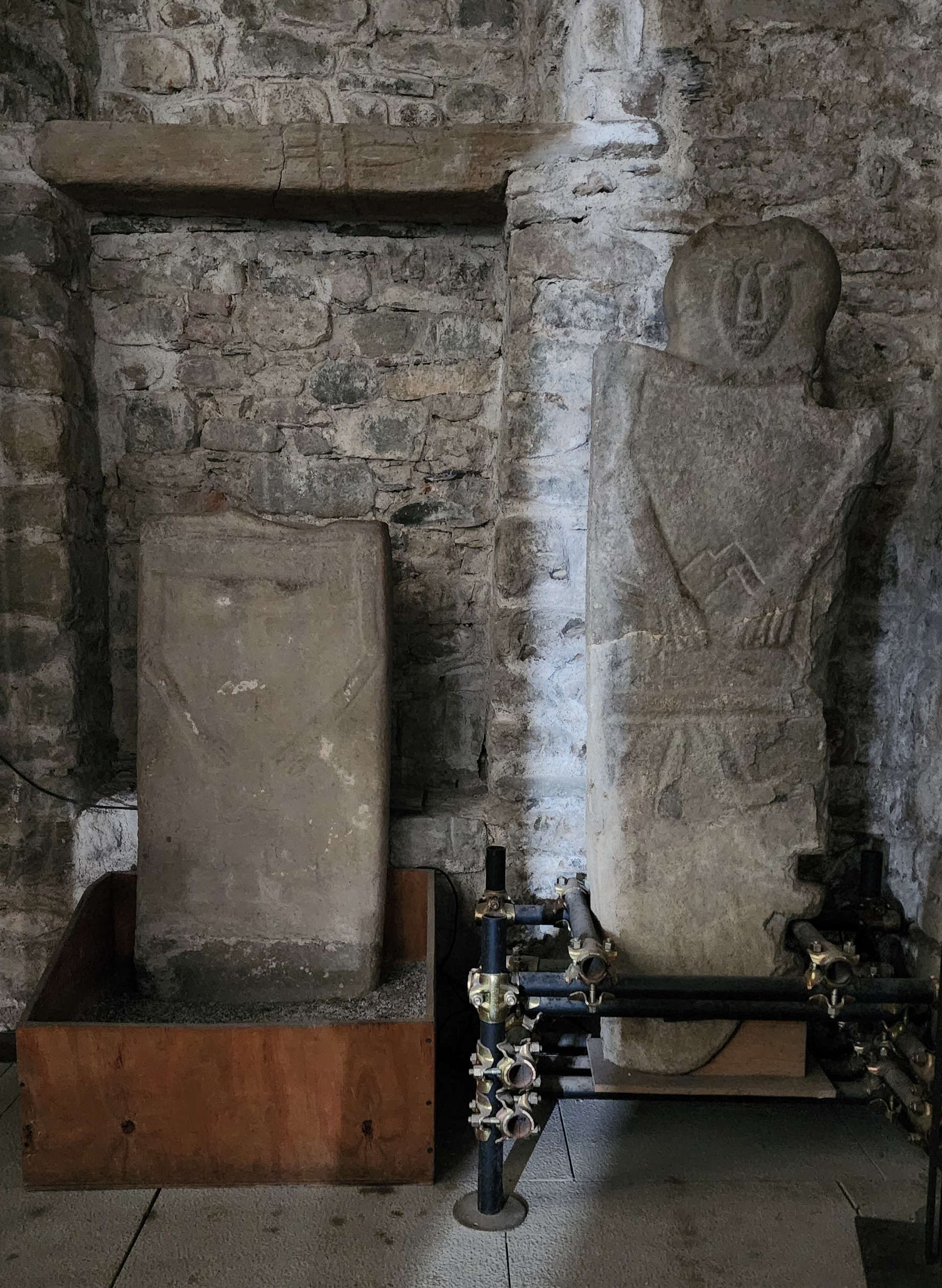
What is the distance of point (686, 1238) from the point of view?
1.78 metres

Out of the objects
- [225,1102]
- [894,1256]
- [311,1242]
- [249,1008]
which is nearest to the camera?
[894,1256]

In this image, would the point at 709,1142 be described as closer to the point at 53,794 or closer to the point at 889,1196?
the point at 889,1196

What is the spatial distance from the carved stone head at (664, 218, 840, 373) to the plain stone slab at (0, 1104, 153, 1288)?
2.07 metres

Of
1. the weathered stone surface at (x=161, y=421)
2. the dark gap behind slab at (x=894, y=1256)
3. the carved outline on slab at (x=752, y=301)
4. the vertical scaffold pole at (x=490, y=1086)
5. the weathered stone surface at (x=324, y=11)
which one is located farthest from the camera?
the weathered stone surface at (x=161, y=421)

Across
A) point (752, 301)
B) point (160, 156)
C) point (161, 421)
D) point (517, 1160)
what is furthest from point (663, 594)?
point (160, 156)

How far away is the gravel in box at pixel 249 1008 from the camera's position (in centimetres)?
218

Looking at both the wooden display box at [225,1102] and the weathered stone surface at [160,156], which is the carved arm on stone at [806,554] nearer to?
the wooden display box at [225,1102]

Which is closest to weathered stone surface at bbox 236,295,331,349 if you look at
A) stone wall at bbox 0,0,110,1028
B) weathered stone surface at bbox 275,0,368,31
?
stone wall at bbox 0,0,110,1028

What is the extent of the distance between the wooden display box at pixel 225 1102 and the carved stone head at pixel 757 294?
1517mm

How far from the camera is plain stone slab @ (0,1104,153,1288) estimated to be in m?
1.67

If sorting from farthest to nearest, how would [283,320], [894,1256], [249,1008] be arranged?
[283,320]
[249,1008]
[894,1256]

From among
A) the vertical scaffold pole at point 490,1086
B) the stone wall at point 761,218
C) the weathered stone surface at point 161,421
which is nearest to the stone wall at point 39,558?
the weathered stone surface at point 161,421

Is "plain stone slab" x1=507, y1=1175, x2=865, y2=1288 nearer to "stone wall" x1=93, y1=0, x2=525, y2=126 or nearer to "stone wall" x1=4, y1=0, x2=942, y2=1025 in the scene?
"stone wall" x1=4, y1=0, x2=942, y2=1025

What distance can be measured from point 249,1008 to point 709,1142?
1.09 meters
